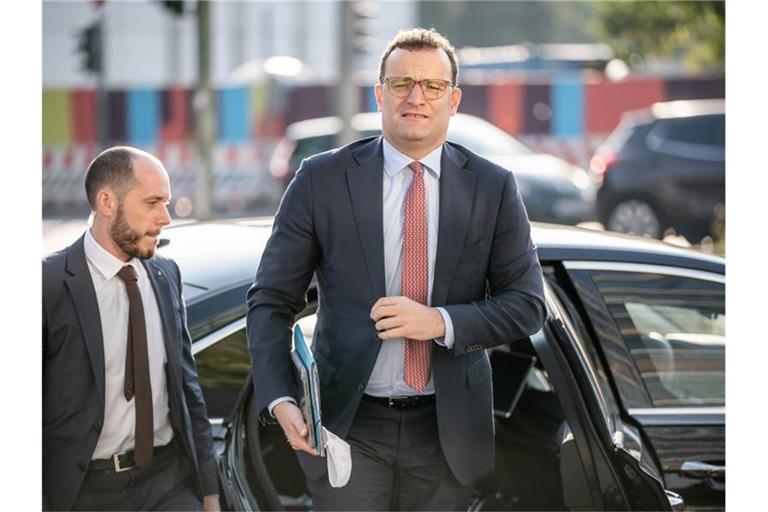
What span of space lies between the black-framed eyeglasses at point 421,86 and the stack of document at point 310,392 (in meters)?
0.63

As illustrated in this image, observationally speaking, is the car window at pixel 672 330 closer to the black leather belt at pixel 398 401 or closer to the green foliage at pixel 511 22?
the black leather belt at pixel 398 401

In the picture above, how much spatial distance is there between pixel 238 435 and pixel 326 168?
793 mm

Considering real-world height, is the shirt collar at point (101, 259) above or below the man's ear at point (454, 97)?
below

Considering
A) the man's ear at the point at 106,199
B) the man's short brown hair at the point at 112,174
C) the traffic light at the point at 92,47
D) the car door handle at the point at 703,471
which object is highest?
the traffic light at the point at 92,47

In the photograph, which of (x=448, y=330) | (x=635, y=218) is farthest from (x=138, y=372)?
(x=635, y=218)

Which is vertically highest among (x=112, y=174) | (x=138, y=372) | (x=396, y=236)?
(x=112, y=174)

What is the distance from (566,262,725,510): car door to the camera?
3.65 meters

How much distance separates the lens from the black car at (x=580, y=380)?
327 centimetres

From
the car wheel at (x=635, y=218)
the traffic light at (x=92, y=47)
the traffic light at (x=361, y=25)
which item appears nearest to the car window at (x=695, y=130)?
the car wheel at (x=635, y=218)

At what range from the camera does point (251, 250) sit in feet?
11.7

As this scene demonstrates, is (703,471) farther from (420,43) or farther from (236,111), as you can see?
(236,111)

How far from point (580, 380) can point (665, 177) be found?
11452 mm

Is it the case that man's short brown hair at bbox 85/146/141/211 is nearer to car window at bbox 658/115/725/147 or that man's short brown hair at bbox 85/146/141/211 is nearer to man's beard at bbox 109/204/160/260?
man's beard at bbox 109/204/160/260

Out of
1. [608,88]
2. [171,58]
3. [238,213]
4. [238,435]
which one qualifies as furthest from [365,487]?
[171,58]
